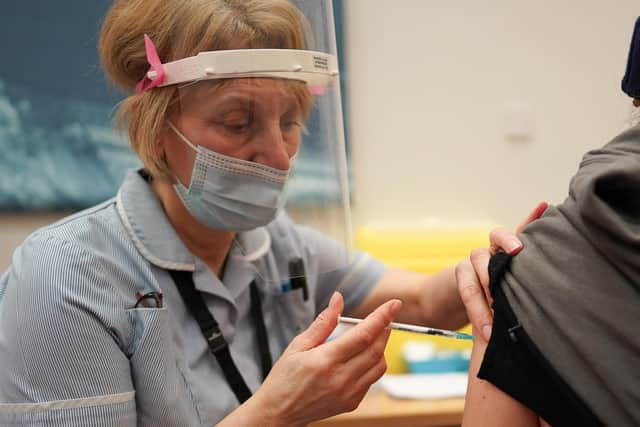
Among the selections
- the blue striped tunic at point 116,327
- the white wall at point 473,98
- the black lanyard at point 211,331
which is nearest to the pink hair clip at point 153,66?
the blue striped tunic at point 116,327

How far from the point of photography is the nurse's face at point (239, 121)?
1.09 meters

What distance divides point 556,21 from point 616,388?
6.17ft

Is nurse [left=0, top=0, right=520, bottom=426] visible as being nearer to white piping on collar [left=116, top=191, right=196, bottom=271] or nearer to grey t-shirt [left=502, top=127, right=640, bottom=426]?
white piping on collar [left=116, top=191, right=196, bottom=271]

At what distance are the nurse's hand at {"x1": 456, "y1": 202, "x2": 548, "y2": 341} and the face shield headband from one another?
1.43ft

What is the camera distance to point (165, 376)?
1098mm

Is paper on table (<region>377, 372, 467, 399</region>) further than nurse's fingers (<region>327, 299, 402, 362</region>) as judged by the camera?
Yes

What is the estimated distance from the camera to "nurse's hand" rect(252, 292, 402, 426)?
0.98 metres

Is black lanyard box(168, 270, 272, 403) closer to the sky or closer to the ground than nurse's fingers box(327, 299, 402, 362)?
closer to the ground

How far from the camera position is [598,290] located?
688 mm

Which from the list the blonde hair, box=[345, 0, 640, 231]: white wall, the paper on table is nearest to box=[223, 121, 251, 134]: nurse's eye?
the blonde hair

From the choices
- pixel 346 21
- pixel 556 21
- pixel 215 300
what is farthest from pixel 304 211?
pixel 556 21

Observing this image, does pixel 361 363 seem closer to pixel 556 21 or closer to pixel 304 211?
pixel 304 211

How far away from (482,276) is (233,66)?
53 cm

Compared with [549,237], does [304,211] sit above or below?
below
